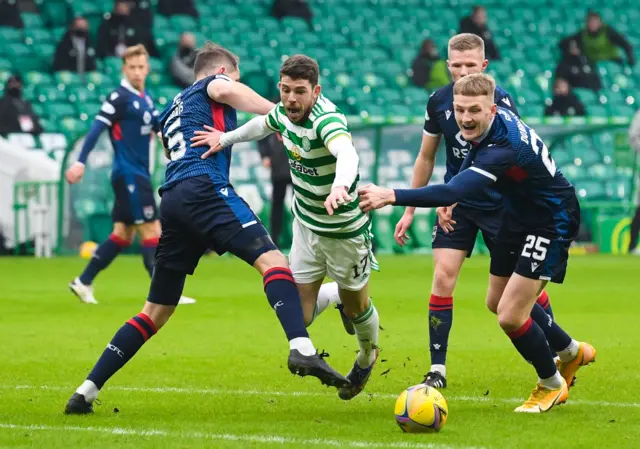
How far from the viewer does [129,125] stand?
41.3 ft

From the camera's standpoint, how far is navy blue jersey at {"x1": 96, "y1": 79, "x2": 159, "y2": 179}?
12.5 m

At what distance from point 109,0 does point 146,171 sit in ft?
45.4

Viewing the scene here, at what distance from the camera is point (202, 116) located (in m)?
6.79

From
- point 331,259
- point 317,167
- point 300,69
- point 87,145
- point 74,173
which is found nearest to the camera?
point 300,69

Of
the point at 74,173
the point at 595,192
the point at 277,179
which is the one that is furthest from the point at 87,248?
the point at 595,192

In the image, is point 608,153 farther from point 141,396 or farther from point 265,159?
point 141,396

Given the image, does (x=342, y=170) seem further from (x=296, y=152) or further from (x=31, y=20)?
(x=31, y=20)

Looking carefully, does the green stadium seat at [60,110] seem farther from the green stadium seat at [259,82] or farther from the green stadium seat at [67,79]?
the green stadium seat at [259,82]

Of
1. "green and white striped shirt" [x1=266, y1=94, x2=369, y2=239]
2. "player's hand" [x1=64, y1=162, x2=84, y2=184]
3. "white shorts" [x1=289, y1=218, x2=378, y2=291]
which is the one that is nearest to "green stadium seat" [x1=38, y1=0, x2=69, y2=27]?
"player's hand" [x1=64, y1=162, x2=84, y2=184]

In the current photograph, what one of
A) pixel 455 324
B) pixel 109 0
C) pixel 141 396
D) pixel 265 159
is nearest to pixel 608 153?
pixel 265 159

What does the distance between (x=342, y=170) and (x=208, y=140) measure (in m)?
0.92

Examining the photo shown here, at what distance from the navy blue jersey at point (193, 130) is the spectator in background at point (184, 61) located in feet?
50.9

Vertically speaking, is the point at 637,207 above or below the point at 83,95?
below

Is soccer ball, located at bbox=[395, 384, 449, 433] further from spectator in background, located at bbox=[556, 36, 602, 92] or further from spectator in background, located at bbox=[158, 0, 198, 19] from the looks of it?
spectator in background, located at bbox=[556, 36, 602, 92]
